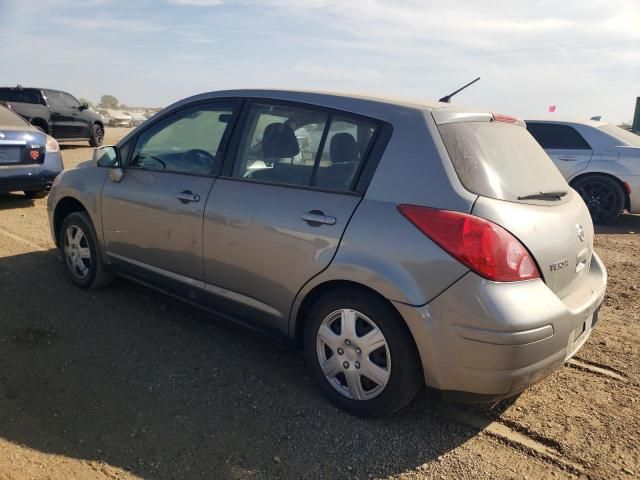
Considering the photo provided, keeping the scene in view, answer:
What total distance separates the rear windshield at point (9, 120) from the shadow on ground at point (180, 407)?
443 cm

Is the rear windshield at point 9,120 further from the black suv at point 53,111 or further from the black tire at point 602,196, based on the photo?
the black tire at point 602,196

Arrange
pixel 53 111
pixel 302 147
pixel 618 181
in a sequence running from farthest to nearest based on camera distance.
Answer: pixel 53 111 → pixel 618 181 → pixel 302 147

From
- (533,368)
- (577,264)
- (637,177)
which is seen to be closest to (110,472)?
(533,368)

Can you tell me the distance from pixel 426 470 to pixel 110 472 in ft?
4.82

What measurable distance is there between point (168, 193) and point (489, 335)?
7.67 feet

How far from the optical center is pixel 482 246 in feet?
7.99

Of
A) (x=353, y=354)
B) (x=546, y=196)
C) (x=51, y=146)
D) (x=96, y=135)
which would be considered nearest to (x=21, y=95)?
(x=96, y=135)

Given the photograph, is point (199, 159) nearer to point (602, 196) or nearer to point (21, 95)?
point (602, 196)

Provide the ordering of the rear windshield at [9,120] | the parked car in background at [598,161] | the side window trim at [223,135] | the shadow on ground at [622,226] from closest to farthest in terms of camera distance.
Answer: the side window trim at [223,135]
the rear windshield at [9,120]
the shadow on ground at [622,226]
the parked car in background at [598,161]

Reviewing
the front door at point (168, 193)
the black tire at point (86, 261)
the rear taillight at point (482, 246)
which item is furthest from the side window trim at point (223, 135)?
the rear taillight at point (482, 246)

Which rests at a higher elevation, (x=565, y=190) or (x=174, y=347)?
(x=565, y=190)

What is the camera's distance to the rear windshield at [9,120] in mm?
7523

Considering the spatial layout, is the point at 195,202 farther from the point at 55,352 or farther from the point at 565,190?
the point at 565,190

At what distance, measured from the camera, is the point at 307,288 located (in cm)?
297
